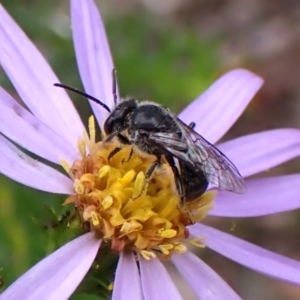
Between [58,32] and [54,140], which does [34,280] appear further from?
[58,32]

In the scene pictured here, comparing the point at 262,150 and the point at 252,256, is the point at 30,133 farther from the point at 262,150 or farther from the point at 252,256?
the point at 262,150

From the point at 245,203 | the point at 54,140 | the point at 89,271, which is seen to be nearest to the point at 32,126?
the point at 54,140

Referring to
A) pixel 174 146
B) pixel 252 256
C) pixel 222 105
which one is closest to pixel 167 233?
pixel 252 256

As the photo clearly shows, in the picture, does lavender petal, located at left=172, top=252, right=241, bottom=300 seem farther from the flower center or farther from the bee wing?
the bee wing

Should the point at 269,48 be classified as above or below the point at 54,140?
above

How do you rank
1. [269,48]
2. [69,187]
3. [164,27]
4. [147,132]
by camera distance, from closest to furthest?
1. [147,132]
2. [69,187]
3. [164,27]
4. [269,48]

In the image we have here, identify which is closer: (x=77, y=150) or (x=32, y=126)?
(x=32, y=126)

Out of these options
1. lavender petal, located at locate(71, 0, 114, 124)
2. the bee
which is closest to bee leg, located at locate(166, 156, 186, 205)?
the bee
